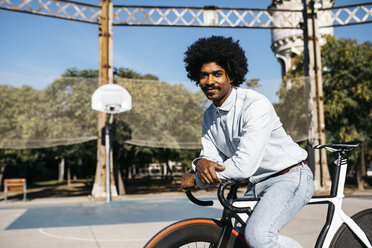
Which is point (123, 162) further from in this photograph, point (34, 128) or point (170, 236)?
point (170, 236)

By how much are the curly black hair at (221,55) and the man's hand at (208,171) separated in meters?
0.67

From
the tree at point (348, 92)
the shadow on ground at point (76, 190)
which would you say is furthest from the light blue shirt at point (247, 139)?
the tree at point (348, 92)

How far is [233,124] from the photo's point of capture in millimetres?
2160

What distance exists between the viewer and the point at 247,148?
189cm

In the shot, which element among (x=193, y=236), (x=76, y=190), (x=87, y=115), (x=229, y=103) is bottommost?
(x=76, y=190)

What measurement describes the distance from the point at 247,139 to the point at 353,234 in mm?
1183

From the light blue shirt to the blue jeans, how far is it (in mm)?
69

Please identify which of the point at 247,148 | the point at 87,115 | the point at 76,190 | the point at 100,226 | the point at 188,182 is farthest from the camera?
the point at 76,190

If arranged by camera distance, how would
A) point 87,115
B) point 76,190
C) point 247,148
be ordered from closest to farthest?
point 247,148 → point 87,115 → point 76,190

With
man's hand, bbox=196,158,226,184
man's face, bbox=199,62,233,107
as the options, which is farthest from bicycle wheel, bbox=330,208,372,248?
man's face, bbox=199,62,233,107

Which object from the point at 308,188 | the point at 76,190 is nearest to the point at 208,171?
the point at 308,188

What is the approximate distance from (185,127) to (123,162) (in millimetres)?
10257

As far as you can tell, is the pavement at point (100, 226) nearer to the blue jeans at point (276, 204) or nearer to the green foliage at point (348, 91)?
the blue jeans at point (276, 204)

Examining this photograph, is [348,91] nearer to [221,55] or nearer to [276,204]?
[221,55]
